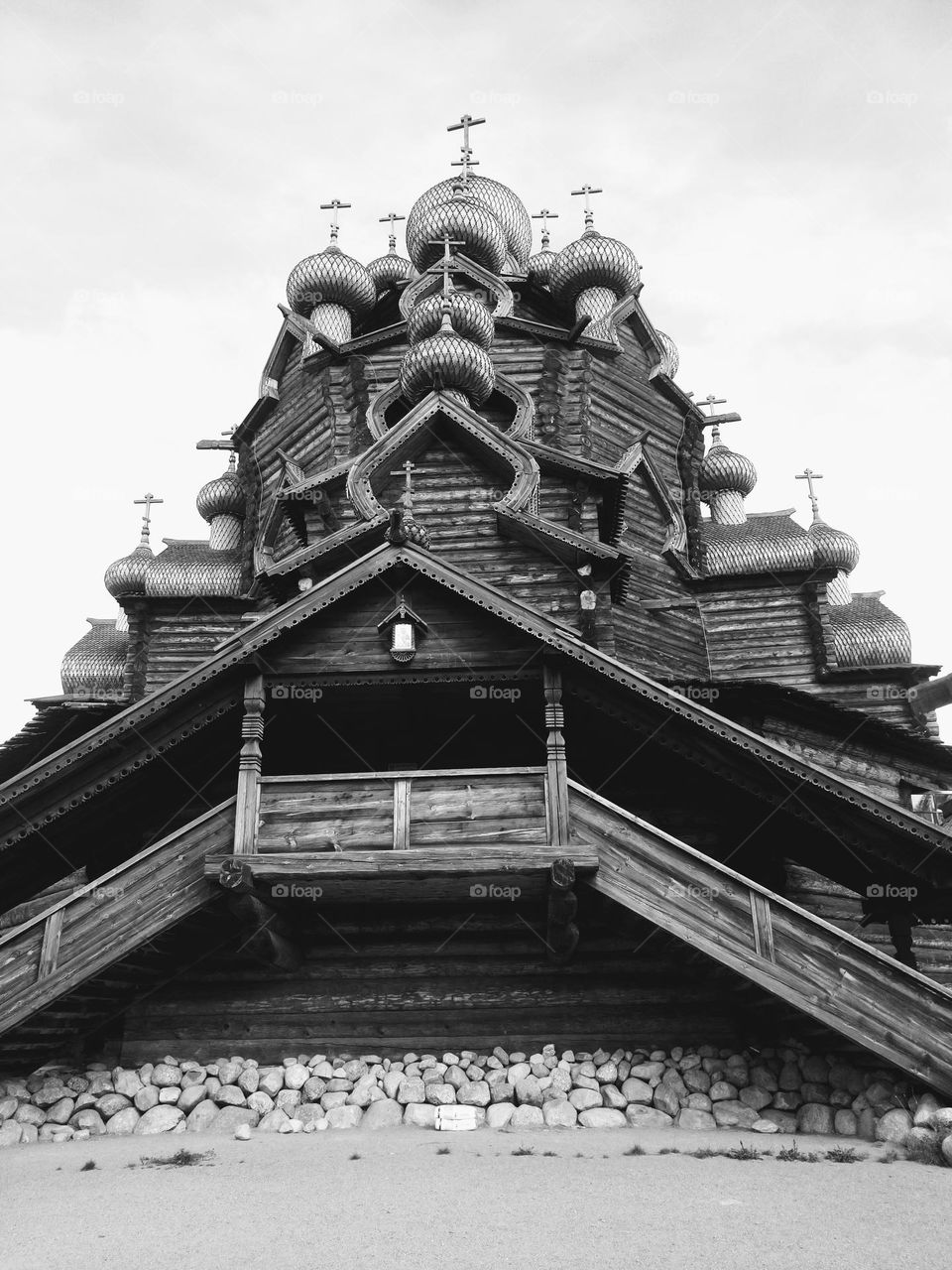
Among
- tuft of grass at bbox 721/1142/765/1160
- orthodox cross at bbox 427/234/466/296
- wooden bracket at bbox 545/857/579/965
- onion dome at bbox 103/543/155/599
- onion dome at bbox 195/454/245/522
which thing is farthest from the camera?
onion dome at bbox 195/454/245/522

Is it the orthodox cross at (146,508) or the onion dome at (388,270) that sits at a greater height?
the onion dome at (388,270)

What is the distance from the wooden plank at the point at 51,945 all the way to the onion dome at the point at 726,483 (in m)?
16.3

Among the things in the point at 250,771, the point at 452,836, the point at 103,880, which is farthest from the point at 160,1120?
the point at 452,836

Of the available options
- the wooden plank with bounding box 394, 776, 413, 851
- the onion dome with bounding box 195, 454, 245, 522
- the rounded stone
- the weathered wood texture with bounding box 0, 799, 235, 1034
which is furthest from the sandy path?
the onion dome with bounding box 195, 454, 245, 522

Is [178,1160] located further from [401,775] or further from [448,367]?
[448,367]

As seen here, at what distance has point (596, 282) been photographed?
19.9 metres

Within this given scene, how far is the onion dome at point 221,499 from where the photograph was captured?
66.6 feet

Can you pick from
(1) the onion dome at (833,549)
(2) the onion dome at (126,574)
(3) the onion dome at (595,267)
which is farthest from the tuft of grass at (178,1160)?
(3) the onion dome at (595,267)

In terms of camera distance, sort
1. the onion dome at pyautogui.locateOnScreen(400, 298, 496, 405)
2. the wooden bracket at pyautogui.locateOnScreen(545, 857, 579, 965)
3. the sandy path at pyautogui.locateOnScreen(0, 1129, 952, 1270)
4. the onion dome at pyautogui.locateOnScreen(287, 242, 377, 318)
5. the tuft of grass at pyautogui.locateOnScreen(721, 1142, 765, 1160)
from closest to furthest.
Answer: the sandy path at pyautogui.locateOnScreen(0, 1129, 952, 1270) < the tuft of grass at pyautogui.locateOnScreen(721, 1142, 765, 1160) < the wooden bracket at pyautogui.locateOnScreen(545, 857, 579, 965) < the onion dome at pyautogui.locateOnScreen(400, 298, 496, 405) < the onion dome at pyautogui.locateOnScreen(287, 242, 377, 318)

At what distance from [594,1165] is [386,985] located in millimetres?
3190

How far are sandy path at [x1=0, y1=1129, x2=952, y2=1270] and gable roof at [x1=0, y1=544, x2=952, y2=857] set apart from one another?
2.60 meters

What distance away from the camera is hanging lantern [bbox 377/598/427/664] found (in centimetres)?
836

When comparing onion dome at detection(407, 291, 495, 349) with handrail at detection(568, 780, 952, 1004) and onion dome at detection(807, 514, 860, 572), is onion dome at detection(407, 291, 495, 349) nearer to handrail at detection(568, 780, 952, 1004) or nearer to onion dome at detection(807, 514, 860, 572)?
onion dome at detection(807, 514, 860, 572)

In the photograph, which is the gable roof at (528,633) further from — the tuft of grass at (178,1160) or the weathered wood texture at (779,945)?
the tuft of grass at (178,1160)
